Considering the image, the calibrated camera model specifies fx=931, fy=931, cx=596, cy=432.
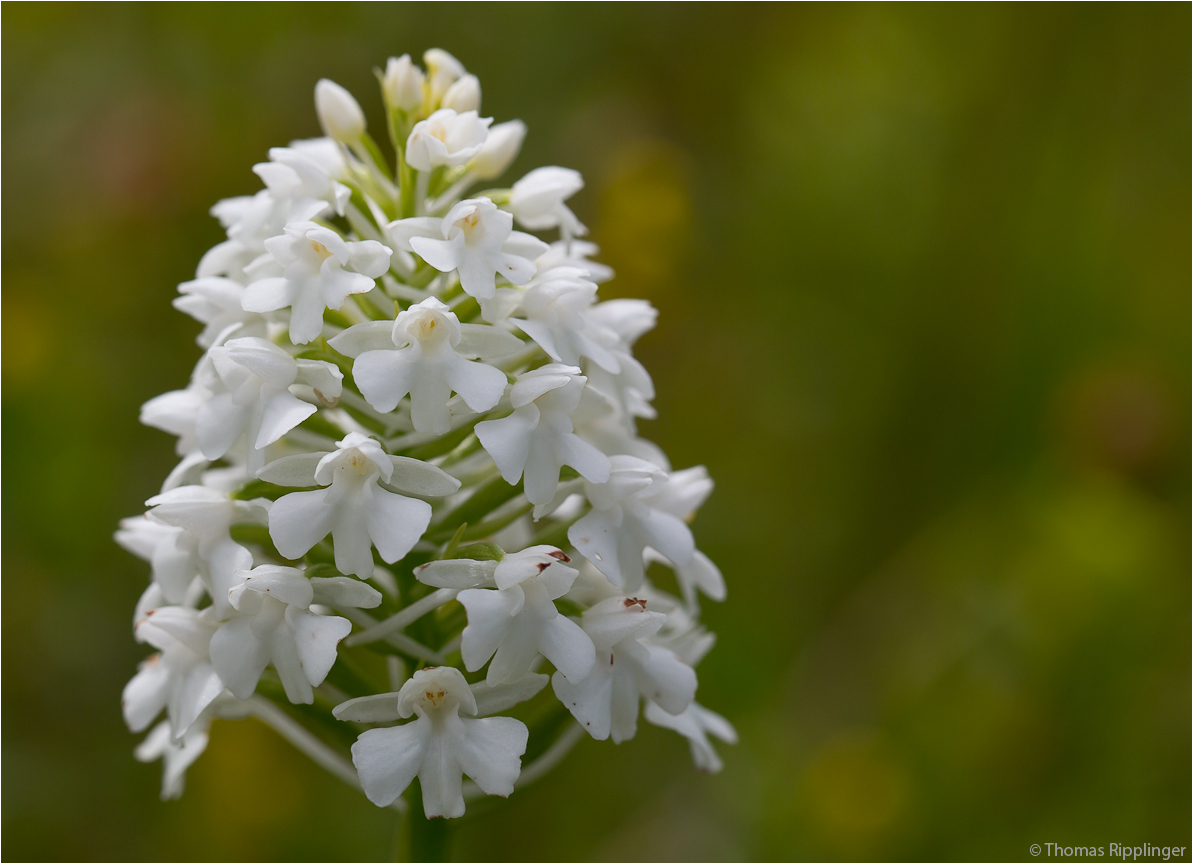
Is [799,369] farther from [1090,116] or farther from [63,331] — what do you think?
[63,331]

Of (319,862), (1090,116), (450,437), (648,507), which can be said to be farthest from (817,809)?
(1090,116)

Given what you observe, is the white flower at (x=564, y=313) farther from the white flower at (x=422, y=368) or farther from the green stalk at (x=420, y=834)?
the green stalk at (x=420, y=834)

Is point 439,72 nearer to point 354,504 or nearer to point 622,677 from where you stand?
point 354,504

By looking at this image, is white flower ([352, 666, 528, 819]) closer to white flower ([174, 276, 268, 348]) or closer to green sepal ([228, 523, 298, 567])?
green sepal ([228, 523, 298, 567])

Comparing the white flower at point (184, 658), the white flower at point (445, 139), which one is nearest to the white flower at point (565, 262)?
the white flower at point (445, 139)

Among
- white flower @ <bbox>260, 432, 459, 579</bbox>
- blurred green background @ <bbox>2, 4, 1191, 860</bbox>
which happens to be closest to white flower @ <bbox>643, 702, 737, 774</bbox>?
white flower @ <bbox>260, 432, 459, 579</bbox>

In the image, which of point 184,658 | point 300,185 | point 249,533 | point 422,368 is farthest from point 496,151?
point 184,658
